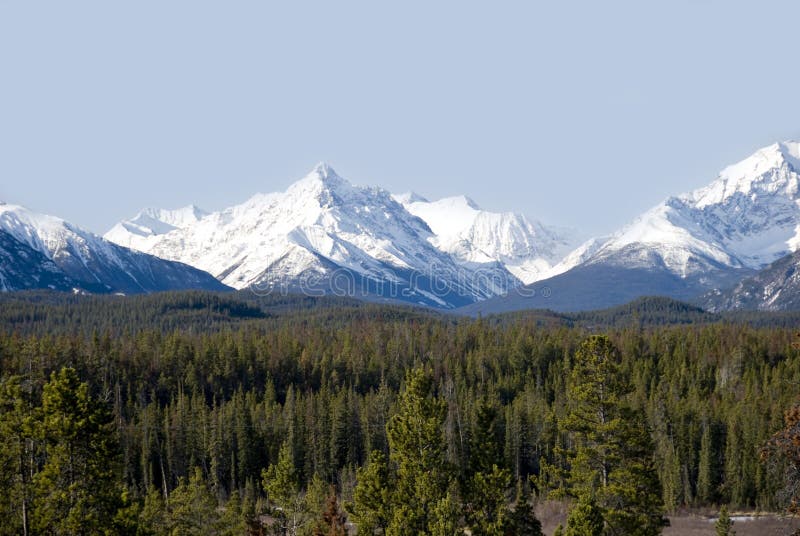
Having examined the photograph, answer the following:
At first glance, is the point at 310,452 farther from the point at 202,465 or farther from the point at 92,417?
the point at 92,417

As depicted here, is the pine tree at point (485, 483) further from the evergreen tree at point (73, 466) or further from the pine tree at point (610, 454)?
the evergreen tree at point (73, 466)

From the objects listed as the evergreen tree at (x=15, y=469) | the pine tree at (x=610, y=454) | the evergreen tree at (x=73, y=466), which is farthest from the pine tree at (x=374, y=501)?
the evergreen tree at (x=15, y=469)

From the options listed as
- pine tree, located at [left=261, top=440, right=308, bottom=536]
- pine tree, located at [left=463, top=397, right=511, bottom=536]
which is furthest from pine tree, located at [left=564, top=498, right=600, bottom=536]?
pine tree, located at [left=261, top=440, right=308, bottom=536]

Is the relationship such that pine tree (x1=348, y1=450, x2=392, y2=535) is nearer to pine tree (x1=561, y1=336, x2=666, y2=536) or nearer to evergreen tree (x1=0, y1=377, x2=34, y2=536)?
pine tree (x1=561, y1=336, x2=666, y2=536)

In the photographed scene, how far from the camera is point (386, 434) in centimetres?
9369

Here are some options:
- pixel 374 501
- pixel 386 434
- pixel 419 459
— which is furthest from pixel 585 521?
pixel 386 434

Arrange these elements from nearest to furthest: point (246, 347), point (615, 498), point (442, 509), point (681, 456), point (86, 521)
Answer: point (86, 521)
point (442, 509)
point (615, 498)
point (681, 456)
point (246, 347)

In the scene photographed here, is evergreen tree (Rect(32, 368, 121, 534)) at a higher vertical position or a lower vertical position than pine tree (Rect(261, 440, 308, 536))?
higher

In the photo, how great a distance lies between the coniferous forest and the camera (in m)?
37.2

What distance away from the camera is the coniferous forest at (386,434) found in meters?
37.2

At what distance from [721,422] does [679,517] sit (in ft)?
85.4

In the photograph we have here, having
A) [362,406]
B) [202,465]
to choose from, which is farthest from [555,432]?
[202,465]

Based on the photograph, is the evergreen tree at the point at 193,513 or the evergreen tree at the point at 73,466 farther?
the evergreen tree at the point at 193,513

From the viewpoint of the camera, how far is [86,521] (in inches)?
1432
